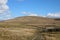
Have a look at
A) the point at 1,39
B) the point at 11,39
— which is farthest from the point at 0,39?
the point at 11,39

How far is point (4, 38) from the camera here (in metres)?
29.6

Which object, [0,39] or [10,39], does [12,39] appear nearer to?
[10,39]

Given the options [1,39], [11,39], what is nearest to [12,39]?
[11,39]

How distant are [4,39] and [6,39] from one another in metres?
0.39

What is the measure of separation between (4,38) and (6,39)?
0.60 meters

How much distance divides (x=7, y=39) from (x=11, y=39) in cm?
69

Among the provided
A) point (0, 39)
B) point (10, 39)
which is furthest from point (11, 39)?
point (0, 39)

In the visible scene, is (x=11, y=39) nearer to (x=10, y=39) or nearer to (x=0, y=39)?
(x=10, y=39)

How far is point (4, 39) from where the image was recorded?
28.9 metres

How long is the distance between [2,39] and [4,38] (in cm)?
72

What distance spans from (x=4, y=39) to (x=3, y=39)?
0.15 m

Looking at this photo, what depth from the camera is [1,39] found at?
28.6 metres

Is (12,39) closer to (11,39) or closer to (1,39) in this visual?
(11,39)

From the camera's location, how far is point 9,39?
29500 mm
